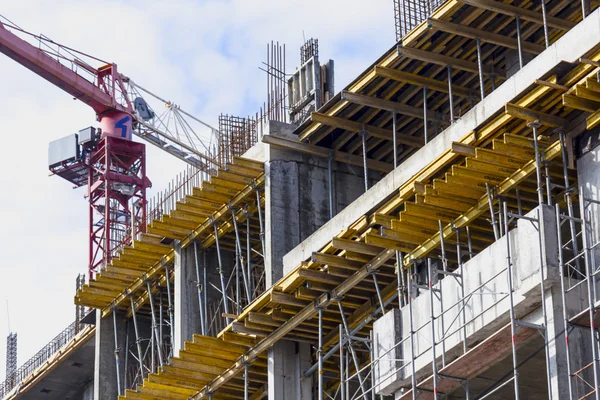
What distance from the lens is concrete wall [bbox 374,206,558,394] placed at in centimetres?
3044

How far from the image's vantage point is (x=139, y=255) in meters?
47.3

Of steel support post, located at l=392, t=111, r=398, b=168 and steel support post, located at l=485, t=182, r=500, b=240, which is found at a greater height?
steel support post, located at l=392, t=111, r=398, b=168

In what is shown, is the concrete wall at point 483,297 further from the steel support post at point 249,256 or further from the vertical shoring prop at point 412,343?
the steel support post at point 249,256

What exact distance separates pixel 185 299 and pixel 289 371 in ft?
18.5

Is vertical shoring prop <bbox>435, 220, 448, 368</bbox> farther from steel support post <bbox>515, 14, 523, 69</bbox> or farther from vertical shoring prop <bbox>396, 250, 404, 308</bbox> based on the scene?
steel support post <bbox>515, 14, 523, 69</bbox>

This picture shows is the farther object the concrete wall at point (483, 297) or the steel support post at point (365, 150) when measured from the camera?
the steel support post at point (365, 150)

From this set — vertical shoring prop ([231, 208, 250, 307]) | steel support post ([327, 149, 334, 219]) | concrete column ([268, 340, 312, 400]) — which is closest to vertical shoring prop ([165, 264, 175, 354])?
vertical shoring prop ([231, 208, 250, 307])

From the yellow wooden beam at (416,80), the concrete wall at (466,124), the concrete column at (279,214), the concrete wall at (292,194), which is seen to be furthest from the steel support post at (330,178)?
the yellow wooden beam at (416,80)

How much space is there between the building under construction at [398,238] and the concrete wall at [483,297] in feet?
0.15

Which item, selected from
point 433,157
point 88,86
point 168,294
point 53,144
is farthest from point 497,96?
point 53,144

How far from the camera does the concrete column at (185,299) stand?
45.6 metres

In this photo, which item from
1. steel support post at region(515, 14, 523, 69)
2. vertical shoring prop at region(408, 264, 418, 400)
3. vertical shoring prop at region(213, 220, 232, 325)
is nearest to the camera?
vertical shoring prop at region(408, 264, 418, 400)

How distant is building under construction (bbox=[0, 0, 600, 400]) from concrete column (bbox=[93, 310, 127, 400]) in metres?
0.07

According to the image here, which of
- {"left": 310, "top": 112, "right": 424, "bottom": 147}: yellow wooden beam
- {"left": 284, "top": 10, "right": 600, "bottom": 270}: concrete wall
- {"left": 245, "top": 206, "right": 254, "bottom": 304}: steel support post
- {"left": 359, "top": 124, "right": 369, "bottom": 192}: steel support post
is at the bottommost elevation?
{"left": 284, "top": 10, "right": 600, "bottom": 270}: concrete wall
